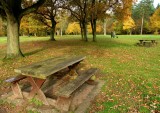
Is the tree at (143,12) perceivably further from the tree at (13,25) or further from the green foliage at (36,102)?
the green foliage at (36,102)

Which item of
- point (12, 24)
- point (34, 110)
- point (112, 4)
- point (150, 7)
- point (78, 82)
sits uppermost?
point (150, 7)

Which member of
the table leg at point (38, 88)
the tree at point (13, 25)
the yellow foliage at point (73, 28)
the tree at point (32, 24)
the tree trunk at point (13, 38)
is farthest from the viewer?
the yellow foliage at point (73, 28)

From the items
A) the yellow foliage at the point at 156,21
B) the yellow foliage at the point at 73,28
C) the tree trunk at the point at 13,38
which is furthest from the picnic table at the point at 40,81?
the yellow foliage at the point at 73,28

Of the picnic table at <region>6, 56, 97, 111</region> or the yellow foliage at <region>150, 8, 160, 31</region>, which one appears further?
the yellow foliage at <region>150, 8, 160, 31</region>

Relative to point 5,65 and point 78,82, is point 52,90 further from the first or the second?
point 5,65

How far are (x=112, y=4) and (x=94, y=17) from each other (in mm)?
2268

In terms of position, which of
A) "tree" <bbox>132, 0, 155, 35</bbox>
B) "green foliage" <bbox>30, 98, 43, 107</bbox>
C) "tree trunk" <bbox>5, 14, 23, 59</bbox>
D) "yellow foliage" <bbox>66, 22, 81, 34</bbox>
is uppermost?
"tree" <bbox>132, 0, 155, 35</bbox>

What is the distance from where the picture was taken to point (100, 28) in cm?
5591

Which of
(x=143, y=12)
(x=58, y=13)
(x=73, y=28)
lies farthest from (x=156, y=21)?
(x=58, y=13)

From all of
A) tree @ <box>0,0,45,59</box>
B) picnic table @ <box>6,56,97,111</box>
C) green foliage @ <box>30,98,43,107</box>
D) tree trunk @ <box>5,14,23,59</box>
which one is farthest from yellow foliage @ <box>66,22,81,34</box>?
green foliage @ <box>30,98,43,107</box>

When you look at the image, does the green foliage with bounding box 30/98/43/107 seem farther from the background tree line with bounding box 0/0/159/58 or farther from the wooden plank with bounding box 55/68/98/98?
the background tree line with bounding box 0/0/159/58

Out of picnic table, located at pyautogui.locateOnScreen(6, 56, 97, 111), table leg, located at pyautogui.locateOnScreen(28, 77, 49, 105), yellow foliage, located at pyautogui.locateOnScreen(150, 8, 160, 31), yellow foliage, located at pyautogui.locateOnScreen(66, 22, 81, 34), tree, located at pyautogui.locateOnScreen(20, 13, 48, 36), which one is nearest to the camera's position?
picnic table, located at pyautogui.locateOnScreen(6, 56, 97, 111)

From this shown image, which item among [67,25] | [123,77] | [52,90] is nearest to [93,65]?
[123,77]

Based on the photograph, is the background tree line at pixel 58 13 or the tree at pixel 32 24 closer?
the background tree line at pixel 58 13
